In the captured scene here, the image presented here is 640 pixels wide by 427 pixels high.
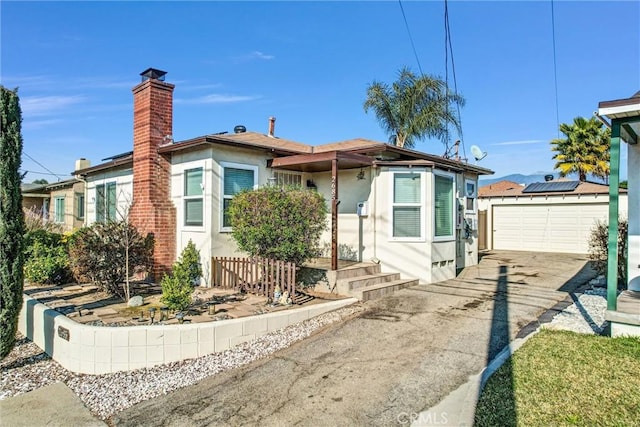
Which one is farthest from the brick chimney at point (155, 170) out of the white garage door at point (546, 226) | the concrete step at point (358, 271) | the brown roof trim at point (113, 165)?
the white garage door at point (546, 226)

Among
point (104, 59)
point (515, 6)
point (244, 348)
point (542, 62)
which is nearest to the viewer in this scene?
point (244, 348)

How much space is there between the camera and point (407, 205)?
948cm

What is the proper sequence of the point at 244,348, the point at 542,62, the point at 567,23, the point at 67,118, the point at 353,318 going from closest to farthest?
the point at 244,348, the point at 353,318, the point at 567,23, the point at 542,62, the point at 67,118

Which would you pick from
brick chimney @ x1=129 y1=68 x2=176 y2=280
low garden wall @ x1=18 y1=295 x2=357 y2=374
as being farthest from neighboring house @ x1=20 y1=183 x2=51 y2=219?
low garden wall @ x1=18 y1=295 x2=357 y2=374

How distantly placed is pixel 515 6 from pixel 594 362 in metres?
8.45

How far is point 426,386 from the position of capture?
416cm

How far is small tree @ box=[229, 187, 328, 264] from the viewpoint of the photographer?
7406 mm

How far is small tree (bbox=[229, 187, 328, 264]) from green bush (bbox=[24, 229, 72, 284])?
16.4 feet

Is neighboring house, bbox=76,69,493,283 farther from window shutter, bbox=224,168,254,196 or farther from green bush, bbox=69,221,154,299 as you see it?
green bush, bbox=69,221,154,299

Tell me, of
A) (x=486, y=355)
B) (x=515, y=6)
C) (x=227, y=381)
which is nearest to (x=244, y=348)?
(x=227, y=381)

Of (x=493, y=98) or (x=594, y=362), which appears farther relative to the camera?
(x=493, y=98)

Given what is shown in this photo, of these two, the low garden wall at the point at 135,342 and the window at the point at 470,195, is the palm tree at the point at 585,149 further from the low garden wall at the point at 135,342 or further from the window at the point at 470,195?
the low garden wall at the point at 135,342

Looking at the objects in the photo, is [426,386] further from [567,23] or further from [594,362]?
[567,23]

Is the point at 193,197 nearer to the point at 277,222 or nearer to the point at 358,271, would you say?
the point at 277,222
